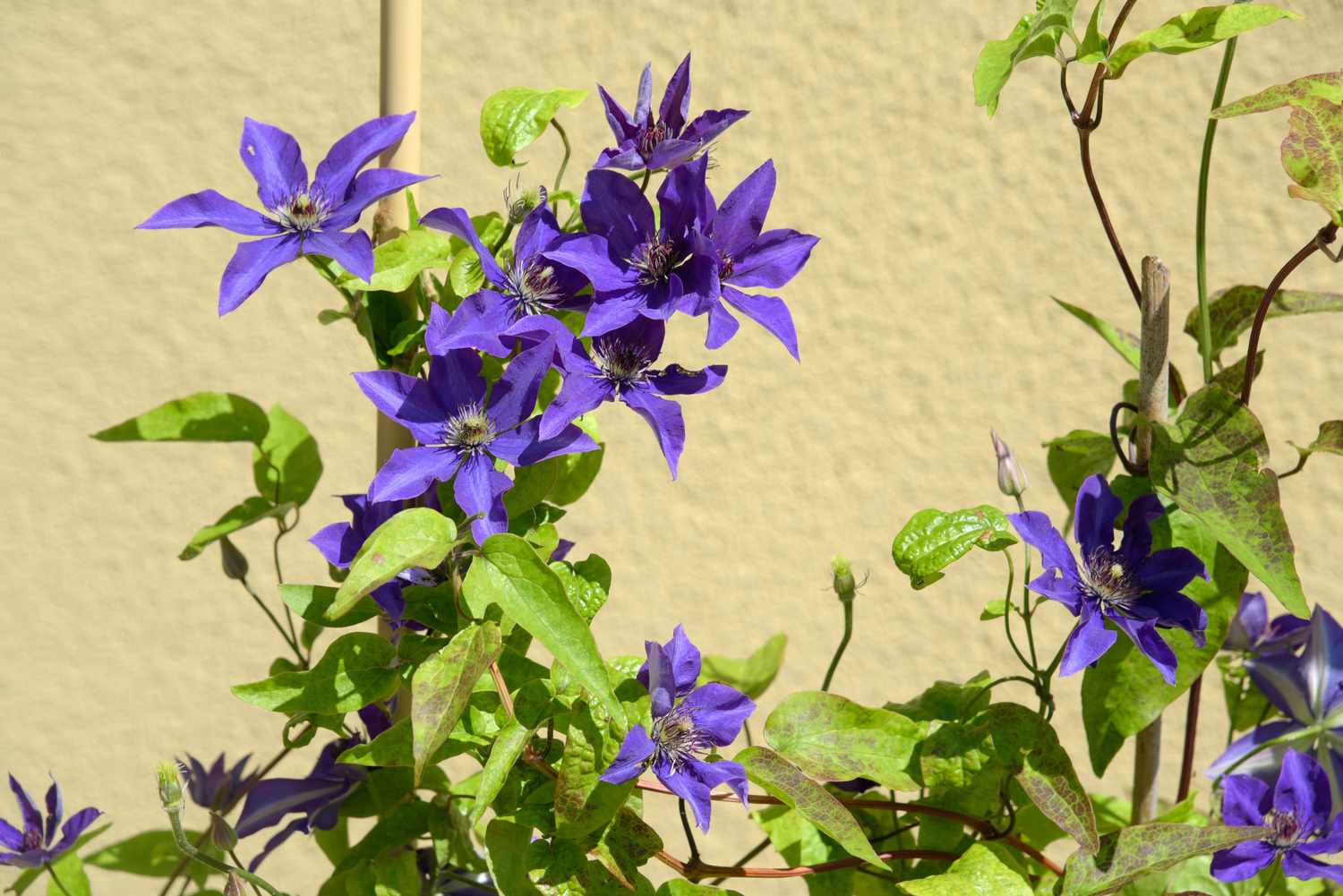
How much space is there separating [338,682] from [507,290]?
14cm

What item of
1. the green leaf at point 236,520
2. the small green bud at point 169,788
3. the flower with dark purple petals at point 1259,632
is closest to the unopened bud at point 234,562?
the green leaf at point 236,520

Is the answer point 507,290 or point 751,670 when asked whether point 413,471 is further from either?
point 751,670

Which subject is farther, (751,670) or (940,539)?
(751,670)

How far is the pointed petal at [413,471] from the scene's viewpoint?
37 centimetres

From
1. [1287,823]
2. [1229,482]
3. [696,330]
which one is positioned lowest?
[1287,823]

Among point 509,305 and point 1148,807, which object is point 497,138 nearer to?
point 509,305

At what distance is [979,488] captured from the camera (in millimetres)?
827

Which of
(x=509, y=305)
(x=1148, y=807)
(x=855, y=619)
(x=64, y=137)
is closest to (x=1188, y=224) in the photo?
(x=855, y=619)

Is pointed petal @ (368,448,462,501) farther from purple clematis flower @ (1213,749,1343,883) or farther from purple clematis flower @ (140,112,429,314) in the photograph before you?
purple clematis flower @ (1213,749,1343,883)

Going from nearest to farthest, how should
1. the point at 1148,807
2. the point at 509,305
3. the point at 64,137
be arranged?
the point at 509,305, the point at 1148,807, the point at 64,137

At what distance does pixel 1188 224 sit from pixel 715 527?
36cm

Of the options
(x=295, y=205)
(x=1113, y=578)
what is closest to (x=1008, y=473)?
(x=1113, y=578)

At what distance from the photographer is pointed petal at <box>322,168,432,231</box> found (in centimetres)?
40

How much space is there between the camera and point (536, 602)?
1.17 ft
